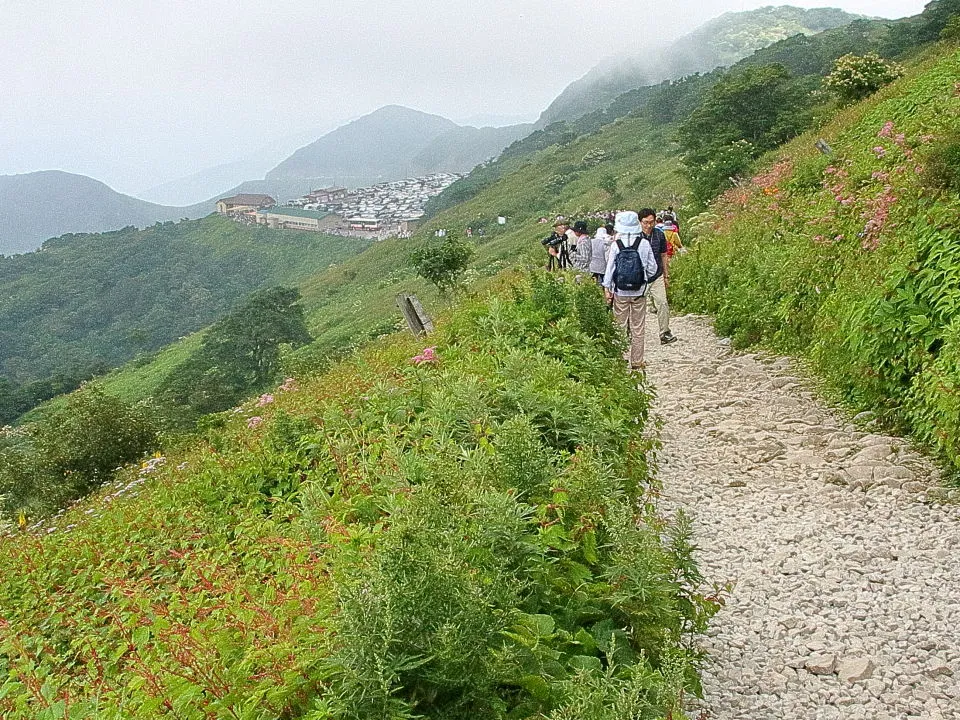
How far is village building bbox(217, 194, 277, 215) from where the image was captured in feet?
522

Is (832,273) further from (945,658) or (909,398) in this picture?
(945,658)

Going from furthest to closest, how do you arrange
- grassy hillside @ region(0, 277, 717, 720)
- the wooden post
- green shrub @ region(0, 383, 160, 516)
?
green shrub @ region(0, 383, 160, 516)
the wooden post
grassy hillside @ region(0, 277, 717, 720)

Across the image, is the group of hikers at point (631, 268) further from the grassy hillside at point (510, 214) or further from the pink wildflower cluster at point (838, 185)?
the grassy hillside at point (510, 214)

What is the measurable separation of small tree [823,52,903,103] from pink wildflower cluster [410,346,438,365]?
19.1 metres

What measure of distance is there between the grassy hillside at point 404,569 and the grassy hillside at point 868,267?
2.27m

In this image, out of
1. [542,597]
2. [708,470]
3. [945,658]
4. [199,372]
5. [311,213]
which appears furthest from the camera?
[311,213]

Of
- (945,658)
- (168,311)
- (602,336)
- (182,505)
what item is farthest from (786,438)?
(168,311)

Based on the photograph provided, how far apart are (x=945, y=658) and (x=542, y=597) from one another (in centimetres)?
234

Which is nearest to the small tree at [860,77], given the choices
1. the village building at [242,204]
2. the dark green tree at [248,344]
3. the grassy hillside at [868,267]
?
the grassy hillside at [868,267]

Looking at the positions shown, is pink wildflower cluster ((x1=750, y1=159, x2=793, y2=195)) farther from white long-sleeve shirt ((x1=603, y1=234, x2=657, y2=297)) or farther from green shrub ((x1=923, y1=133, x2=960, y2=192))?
white long-sleeve shirt ((x1=603, y1=234, x2=657, y2=297))

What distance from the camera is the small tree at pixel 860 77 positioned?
70.5 feet

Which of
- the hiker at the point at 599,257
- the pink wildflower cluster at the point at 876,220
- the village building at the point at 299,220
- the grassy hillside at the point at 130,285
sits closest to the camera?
the pink wildflower cluster at the point at 876,220

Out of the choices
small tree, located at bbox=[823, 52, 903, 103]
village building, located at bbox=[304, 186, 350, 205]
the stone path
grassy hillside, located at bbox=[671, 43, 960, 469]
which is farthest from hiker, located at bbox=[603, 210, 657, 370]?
village building, located at bbox=[304, 186, 350, 205]

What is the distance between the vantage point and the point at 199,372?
52906 mm
